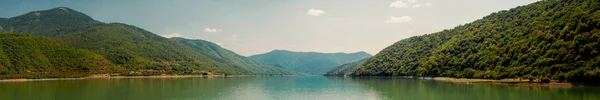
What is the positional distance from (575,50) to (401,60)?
9939 cm

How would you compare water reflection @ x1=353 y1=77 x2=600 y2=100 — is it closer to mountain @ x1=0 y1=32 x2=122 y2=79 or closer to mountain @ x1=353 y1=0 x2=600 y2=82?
mountain @ x1=353 y1=0 x2=600 y2=82

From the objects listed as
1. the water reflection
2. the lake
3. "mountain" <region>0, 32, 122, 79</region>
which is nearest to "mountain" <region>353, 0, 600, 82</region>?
the water reflection

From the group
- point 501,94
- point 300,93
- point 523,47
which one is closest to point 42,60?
point 300,93

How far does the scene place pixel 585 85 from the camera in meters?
67.2

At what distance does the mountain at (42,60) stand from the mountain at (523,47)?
113 m

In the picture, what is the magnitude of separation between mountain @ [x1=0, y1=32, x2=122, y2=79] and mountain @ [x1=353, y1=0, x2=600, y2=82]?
370 feet

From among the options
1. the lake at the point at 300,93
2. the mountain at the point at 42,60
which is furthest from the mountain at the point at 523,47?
the mountain at the point at 42,60

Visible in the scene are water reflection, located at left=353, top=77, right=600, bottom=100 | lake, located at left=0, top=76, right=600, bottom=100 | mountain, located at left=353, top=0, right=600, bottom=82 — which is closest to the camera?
water reflection, located at left=353, top=77, right=600, bottom=100

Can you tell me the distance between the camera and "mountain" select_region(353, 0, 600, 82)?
77.0m

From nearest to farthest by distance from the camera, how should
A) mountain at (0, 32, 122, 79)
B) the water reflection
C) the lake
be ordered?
the water reflection < the lake < mountain at (0, 32, 122, 79)

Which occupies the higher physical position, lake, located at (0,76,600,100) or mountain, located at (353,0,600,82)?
mountain, located at (353,0,600,82)

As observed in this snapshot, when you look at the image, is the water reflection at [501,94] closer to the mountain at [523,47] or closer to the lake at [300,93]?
the lake at [300,93]

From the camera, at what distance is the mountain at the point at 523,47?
77000 millimetres

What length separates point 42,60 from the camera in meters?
143
